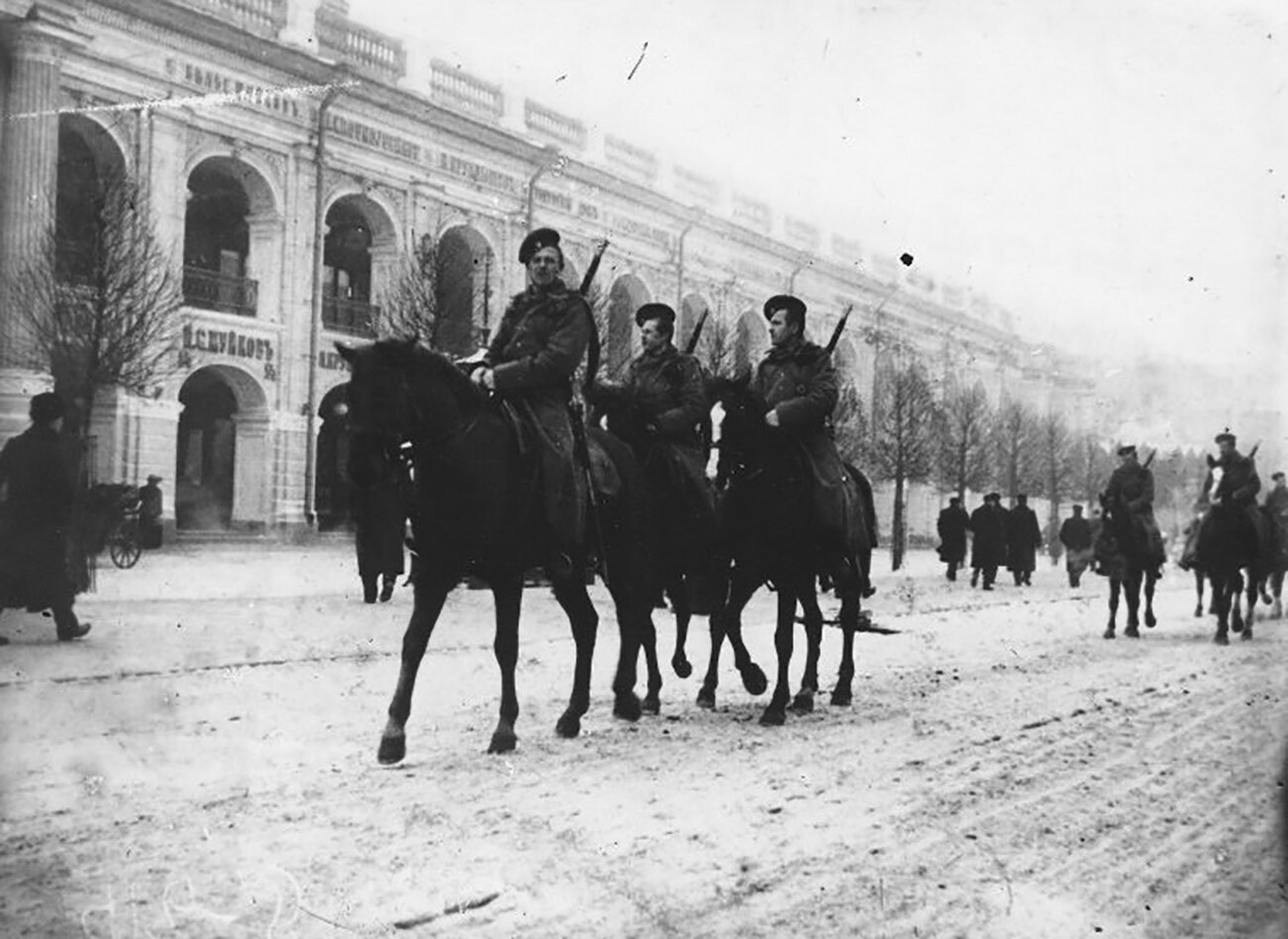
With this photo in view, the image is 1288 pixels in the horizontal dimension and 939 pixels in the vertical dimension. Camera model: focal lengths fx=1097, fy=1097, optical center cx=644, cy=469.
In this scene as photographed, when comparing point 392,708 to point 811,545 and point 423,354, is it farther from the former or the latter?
point 811,545

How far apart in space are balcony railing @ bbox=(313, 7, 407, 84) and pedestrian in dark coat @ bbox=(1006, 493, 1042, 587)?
1694cm

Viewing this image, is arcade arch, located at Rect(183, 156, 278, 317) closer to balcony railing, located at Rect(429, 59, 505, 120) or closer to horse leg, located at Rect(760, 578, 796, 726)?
balcony railing, located at Rect(429, 59, 505, 120)

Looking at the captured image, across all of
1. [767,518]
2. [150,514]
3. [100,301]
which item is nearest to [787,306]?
[767,518]

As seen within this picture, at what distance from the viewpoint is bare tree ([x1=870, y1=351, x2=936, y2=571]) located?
19266 millimetres

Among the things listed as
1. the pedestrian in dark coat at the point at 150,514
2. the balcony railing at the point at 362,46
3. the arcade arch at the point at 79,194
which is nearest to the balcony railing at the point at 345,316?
the pedestrian in dark coat at the point at 150,514

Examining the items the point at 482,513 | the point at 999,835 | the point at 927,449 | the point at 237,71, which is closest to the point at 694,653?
the point at 482,513

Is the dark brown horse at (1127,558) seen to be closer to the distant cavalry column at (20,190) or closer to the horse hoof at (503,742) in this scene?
the horse hoof at (503,742)

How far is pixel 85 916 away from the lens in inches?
115

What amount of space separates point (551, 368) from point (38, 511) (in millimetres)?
2588

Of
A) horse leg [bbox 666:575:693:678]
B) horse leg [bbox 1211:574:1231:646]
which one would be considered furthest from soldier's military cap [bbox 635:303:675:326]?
horse leg [bbox 1211:574:1231:646]

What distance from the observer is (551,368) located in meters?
5.21

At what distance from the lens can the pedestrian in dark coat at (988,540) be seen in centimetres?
1953

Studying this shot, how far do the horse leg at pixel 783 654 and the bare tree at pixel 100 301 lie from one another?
4.00 m

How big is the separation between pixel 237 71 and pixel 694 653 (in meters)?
8.11
